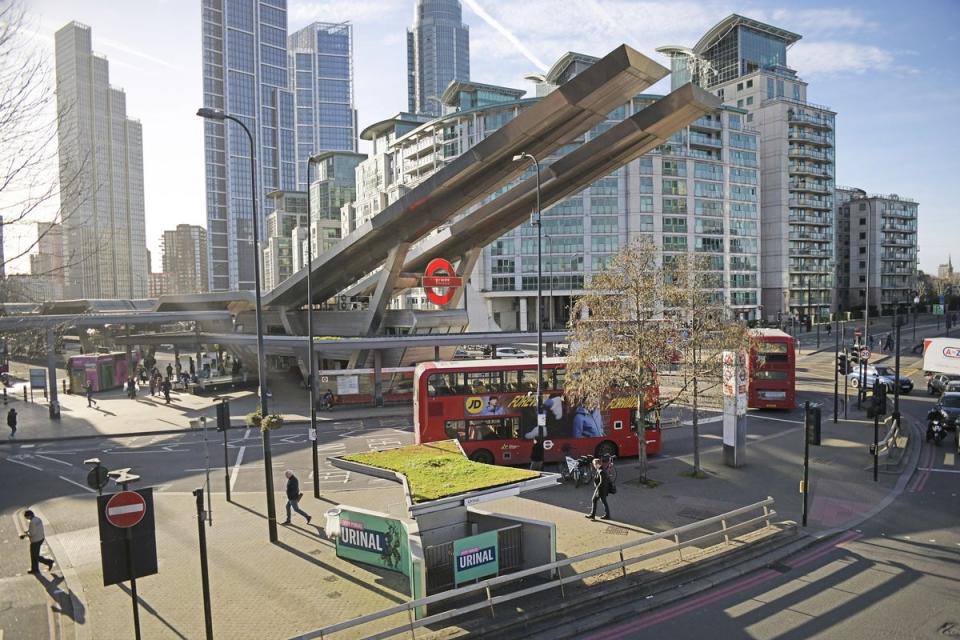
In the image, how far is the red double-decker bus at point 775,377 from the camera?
30.0m

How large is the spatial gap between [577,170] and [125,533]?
2861cm

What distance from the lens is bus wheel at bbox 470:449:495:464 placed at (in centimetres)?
2112

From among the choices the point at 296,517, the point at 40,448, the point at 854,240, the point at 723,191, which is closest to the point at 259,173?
the point at 723,191

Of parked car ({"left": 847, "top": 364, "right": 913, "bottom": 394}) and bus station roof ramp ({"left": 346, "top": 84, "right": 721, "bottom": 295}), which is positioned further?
parked car ({"left": 847, "top": 364, "right": 913, "bottom": 394})

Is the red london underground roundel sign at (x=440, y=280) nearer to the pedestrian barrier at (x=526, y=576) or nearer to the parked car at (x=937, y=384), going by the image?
the pedestrian barrier at (x=526, y=576)

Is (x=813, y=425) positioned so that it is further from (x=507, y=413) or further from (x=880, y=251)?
(x=880, y=251)

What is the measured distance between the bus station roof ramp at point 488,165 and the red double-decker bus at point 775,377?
14019mm

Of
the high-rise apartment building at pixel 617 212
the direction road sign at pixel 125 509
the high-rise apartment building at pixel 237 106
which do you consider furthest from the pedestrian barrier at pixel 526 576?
the high-rise apartment building at pixel 237 106

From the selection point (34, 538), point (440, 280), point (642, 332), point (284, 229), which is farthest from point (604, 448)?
point (284, 229)

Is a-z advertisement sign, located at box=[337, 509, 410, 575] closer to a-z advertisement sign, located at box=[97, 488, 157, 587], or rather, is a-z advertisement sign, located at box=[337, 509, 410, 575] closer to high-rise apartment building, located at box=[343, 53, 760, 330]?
a-z advertisement sign, located at box=[97, 488, 157, 587]

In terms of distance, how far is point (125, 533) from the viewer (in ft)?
26.6

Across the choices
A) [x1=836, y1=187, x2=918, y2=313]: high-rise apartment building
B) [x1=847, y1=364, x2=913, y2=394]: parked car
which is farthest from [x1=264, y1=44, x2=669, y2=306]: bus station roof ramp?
[x1=836, y1=187, x2=918, y2=313]: high-rise apartment building

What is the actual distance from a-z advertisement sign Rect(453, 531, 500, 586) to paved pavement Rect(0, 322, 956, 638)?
4.37ft

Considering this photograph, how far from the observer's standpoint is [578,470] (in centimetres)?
1922
